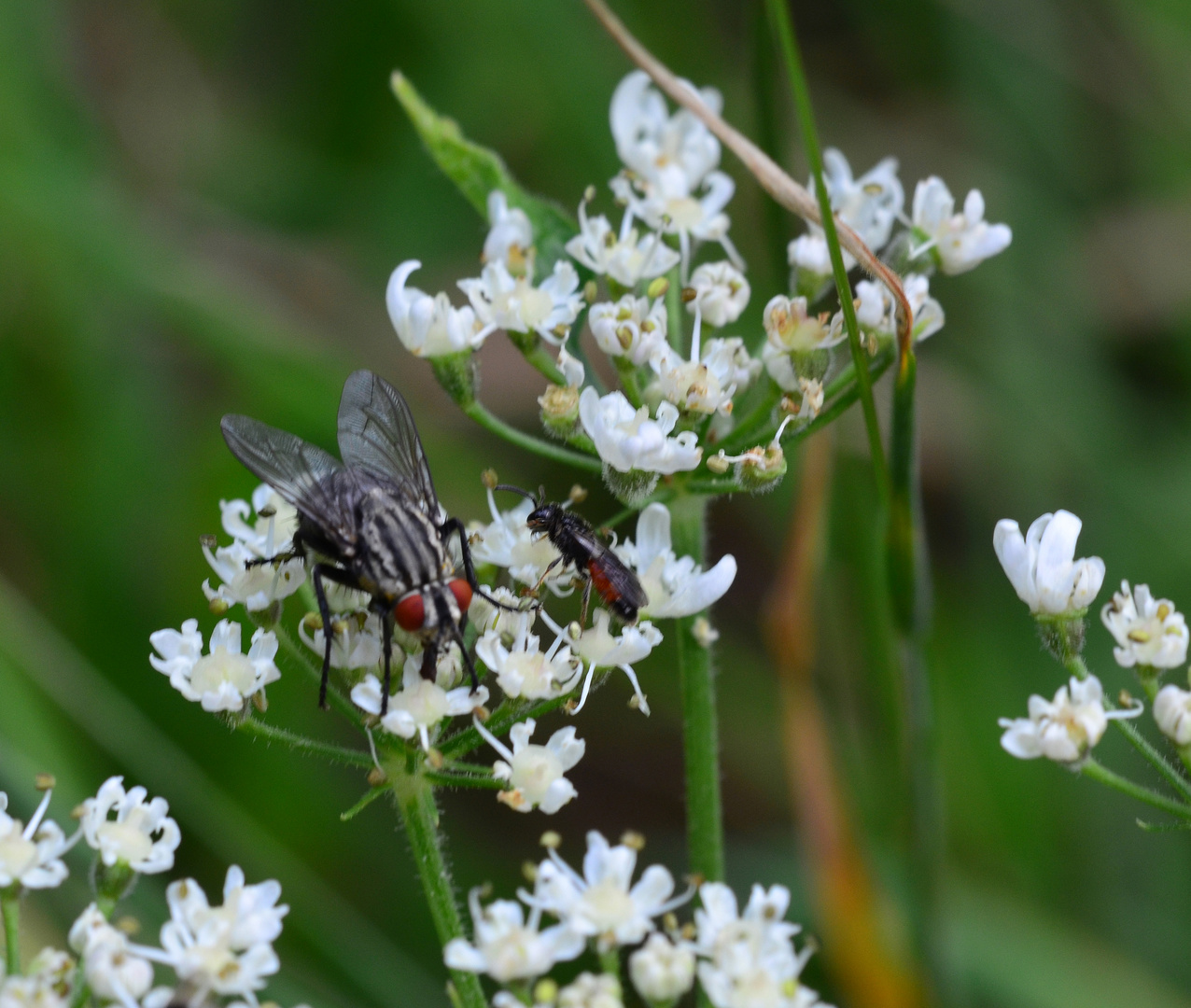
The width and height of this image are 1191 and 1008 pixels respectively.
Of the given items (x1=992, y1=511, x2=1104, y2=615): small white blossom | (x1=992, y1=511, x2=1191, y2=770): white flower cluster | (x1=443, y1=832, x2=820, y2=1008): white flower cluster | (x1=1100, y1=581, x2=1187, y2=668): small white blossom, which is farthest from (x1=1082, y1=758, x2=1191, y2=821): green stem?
(x1=443, y1=832, x2=820, y2=1008): white flower cluster

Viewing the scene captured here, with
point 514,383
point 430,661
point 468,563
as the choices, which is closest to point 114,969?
point 430,661

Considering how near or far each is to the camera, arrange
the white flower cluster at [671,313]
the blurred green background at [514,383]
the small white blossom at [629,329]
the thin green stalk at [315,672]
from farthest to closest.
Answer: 1. the blurred green background at [514,383]
2. the small white blossom at [629,329]
3. the white flower cluster at [671,313]
4. the thin green stalk at [315,672]

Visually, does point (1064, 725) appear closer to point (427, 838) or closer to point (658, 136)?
point (427, 838)

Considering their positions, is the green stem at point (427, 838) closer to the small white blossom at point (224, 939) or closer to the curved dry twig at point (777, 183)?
the small white blossom at point (224, 939)

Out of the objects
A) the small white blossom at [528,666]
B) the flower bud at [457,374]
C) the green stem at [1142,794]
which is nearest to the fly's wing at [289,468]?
the flower bud at [457,374]

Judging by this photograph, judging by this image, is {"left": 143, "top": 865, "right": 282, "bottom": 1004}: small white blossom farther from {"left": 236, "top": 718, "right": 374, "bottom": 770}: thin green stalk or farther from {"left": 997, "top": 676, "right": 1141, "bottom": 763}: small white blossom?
{"left": 997, "top": 676, "right": 1141, "bottom": 763}: small white blossom

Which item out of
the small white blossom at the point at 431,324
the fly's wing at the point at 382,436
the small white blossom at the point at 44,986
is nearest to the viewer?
the small white blossom at the point at 44,986

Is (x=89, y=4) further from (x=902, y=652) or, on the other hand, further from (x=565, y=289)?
(x=902, y=652)

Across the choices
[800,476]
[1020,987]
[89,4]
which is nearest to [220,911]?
[800,476]
